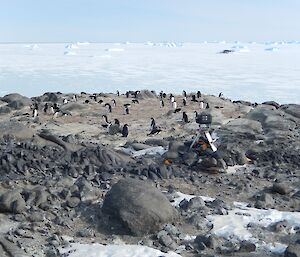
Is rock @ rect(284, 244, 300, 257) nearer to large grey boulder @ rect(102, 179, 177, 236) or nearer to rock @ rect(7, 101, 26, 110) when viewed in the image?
large grey boulder @ rect(102, 179, 177, 236)

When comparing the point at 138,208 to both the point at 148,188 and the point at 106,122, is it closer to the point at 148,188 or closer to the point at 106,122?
the point at 148,188

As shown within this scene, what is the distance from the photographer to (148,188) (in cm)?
647

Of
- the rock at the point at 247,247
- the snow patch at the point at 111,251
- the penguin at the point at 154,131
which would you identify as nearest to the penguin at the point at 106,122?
the penguin at the point at 154,131

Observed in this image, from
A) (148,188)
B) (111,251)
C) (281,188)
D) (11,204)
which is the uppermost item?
(148,188)

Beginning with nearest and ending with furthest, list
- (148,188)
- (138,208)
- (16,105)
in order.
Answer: (138,208) → (148,188) → (16,105)

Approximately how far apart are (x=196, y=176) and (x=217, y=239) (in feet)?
9.30

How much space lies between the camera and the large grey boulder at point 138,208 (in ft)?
19.3

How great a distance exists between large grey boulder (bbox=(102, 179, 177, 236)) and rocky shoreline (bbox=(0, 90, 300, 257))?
0.01 meters

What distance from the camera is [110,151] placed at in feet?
30.6

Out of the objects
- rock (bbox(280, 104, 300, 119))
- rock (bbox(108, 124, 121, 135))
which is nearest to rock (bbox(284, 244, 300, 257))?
rock (bbox(108, 124, 121, 135))

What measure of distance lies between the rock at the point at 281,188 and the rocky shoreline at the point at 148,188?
18mm

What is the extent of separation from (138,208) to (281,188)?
118 inches

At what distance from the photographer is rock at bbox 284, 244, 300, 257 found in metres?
5.10

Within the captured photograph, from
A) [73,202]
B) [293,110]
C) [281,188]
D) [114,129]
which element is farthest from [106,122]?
[73,202]
